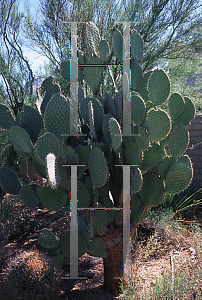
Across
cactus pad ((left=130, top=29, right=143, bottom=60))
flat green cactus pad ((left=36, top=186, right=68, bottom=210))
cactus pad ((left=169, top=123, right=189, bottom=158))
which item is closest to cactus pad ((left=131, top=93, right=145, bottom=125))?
cactus pad ((left=169, top=123, right=189, bottom=158))

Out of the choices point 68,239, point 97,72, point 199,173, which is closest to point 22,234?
point 68,239

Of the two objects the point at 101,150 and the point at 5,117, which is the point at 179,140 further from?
the point at 5,117

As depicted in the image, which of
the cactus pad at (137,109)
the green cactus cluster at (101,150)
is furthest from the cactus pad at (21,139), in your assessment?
the cactus pad at (137,109)

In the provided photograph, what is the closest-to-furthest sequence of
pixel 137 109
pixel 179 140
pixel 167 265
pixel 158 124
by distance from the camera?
pixel 158 124, pixel 137 109, pixel 179 140, pixel 167 265

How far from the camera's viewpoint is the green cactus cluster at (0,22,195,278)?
2.24 meters

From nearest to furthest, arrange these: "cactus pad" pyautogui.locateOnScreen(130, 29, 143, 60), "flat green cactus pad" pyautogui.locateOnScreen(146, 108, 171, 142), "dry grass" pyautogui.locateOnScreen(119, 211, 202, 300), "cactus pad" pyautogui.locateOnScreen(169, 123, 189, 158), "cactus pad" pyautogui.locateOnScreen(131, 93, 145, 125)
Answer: "dry grass" pyautogui.locateOnScreen(119, 211, 202, 300) < "flat green cactus pad" pyautogui.locateOnScreen(146, 108, 171, 142) < "cactus pad" pyautogui.locateOnScreen(131, 93, 145, 125) < "cactus pad" pyautogui.locateOnScreen(169, 123, 189, 158) < "cactus pad" pyautogui.locateOnScreen(130, 29, 143, 60)

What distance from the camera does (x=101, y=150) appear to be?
7.50ft

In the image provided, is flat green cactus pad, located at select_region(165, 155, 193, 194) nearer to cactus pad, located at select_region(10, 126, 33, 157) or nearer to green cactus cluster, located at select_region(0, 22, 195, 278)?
green cactus cluster, located at select_region(0, 22, 195, 278)

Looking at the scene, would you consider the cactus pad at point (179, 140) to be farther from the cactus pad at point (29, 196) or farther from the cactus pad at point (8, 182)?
the cactus pad at point (8, 182)

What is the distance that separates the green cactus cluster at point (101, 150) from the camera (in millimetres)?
2244

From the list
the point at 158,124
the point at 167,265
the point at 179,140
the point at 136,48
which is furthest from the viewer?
the point at 167,265

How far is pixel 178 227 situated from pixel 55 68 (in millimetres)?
4539

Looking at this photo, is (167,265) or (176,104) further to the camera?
(167,265)

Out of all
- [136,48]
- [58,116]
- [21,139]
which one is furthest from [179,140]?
[21,139]
